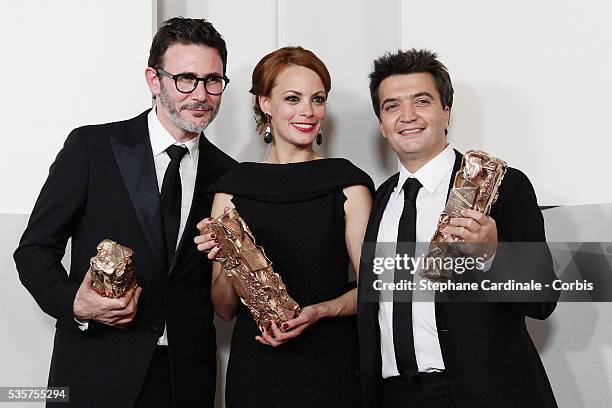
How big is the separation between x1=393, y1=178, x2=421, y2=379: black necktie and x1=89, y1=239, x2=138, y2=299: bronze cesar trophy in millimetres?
726

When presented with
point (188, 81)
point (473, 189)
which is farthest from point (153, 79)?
point (473, 189)

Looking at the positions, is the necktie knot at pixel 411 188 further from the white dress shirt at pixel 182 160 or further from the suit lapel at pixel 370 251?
the white dress shirt at pixel 182 160

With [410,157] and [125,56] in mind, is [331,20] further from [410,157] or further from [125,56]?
[410,157]

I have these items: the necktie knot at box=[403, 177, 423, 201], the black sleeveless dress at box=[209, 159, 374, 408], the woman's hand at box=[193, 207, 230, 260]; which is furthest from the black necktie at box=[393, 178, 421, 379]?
the woman's hand at box=[193, 207, 230, 260]

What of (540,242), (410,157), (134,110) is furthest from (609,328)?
(134,110)

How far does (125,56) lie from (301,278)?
3.48 ft

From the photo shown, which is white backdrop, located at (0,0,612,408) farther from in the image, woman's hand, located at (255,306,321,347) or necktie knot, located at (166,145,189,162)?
woman's hand, located at (255,306,321,347)

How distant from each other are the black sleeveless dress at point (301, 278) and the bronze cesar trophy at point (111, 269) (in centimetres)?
48

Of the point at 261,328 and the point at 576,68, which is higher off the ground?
the point at 576,68

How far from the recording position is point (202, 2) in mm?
2951

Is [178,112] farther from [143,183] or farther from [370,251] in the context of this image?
[370,251]

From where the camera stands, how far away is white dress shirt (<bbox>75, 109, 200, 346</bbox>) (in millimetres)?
2207

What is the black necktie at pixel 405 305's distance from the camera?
77.3 inches

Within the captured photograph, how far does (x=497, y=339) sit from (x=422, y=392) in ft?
0.82
